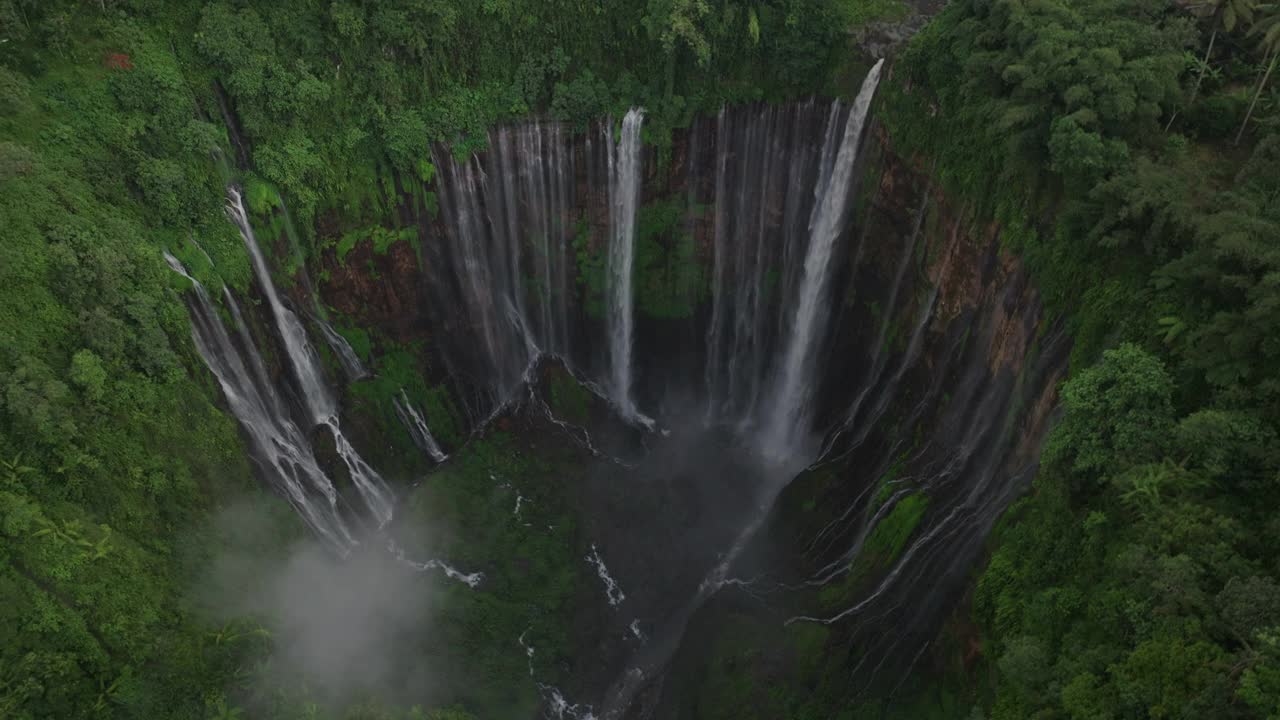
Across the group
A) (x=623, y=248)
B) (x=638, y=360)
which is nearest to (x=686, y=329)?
(x=638, y=360)

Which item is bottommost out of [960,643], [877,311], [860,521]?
[860,521]

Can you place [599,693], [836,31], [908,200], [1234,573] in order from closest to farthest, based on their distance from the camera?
[1234,573]
[599,693]
[908,200]
[836,31]

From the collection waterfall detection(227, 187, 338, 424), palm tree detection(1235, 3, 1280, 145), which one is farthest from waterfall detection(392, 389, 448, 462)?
palm tree detection(1235, 3, 1280, 145)

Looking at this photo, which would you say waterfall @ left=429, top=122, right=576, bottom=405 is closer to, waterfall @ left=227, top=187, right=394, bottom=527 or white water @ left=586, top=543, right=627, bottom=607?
waterfall @ left=227, top=187, right=394, bottom=527

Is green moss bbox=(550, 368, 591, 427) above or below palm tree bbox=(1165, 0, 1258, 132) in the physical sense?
below

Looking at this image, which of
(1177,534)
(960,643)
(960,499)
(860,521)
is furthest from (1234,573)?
(860,521)

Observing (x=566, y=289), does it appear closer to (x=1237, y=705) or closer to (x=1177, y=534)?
(x=1177, y=534)

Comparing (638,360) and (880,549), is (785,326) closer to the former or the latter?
(638,360)
